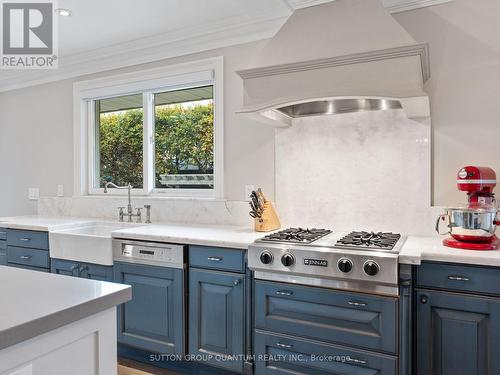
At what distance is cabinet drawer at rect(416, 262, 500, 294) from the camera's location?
64.9 inches

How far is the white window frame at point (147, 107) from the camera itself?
2.98 metres

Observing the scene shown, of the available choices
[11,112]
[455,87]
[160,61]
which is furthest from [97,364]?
[11,112]

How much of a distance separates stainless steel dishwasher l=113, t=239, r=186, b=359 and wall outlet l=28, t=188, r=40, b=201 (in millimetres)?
1998

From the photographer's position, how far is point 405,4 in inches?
92.0

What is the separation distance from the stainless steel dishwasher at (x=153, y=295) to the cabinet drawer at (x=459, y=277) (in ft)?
4.46

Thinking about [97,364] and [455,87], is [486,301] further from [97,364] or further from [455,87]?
[97,364]

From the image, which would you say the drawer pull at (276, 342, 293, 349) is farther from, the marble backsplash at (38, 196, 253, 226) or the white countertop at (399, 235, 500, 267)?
the marble backsplash at (38, 196, 253, 226)

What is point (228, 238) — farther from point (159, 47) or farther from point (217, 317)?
point (159, 47)

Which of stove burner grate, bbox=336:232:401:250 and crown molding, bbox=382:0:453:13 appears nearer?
stove burner grate, bbox=336:232:401:250

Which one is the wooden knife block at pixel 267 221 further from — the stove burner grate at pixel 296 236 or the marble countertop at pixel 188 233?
the stove burner grate at pixel 296 236

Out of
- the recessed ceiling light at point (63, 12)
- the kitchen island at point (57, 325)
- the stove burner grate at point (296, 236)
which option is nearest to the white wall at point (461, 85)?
the stove burner grate at point (296, 236)

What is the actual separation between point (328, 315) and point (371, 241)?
1.46 feet

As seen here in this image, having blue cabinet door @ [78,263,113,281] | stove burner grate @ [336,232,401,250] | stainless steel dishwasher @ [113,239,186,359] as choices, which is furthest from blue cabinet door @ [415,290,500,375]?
blue cabinet door @ [78,263,113,281]

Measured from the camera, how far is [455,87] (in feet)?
7.36
